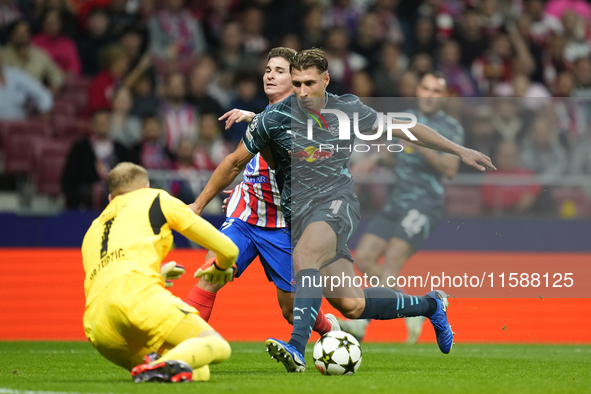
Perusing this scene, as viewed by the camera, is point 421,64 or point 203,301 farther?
point 421,64

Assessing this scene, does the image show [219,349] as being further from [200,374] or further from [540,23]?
[540,23]

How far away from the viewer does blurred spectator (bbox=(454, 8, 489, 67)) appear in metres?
14.0

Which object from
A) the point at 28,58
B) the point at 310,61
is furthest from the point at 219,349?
the point at 28,58

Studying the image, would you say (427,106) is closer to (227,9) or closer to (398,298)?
(398,298)

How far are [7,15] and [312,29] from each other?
4.48 m

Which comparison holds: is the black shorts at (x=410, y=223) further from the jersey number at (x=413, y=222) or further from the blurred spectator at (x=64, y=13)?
the blurred spectator at (x=64, y=13)

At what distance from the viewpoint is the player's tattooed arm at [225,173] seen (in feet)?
19.5

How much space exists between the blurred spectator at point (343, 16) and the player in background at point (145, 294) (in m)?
9.71

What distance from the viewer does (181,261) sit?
947 cm

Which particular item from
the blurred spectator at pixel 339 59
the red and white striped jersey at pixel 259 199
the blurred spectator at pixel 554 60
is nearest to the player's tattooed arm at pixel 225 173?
the red and white striped jersey at pixel 259 199

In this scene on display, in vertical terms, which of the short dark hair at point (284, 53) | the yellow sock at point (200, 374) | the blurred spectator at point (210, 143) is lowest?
the blurred spectator at point (210, 143)

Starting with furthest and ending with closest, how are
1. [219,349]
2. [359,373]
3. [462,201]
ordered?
[462,201]
[359,373]
[219,349]

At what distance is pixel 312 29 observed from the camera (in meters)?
13.3

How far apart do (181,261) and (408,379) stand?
460 centimetres
